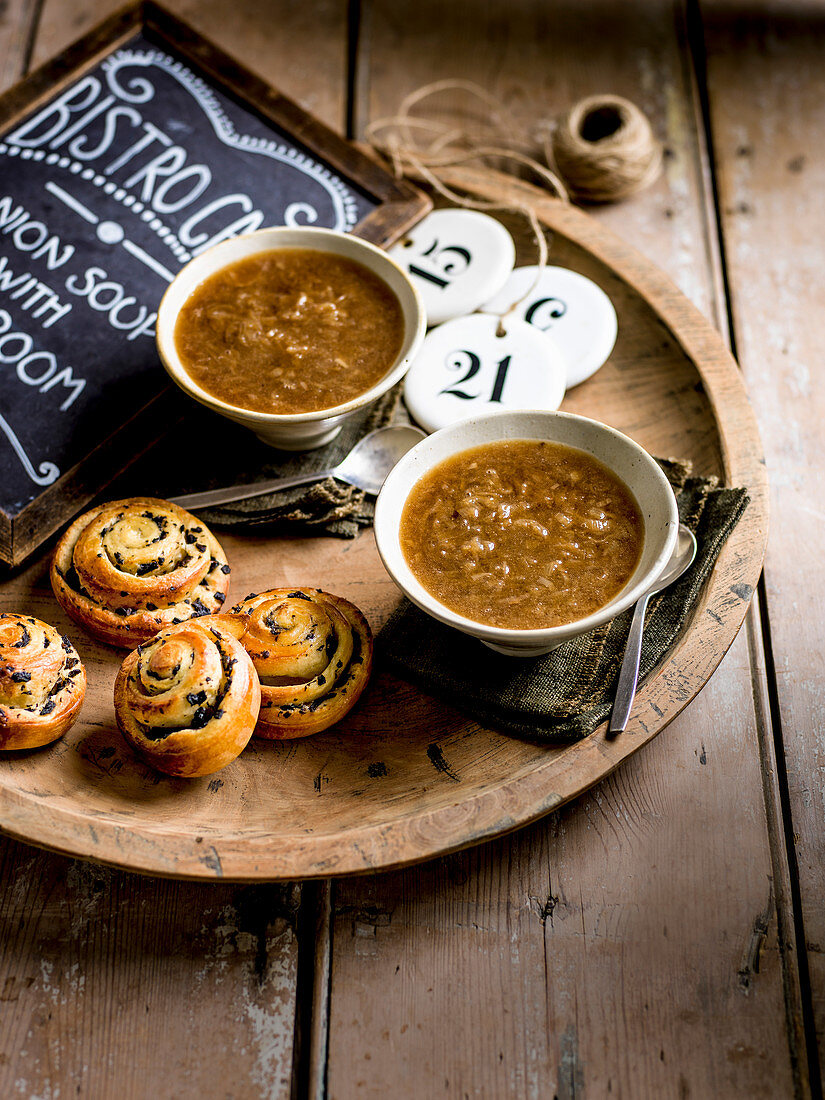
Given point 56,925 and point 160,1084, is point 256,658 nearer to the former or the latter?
point 56,925

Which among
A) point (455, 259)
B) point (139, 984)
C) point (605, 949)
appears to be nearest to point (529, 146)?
point (455, 259)

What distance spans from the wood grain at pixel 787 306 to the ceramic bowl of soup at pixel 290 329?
1.20 m

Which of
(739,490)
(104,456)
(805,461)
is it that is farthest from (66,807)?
(805,461)

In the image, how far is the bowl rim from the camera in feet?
7.91

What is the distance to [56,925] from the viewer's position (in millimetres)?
2104

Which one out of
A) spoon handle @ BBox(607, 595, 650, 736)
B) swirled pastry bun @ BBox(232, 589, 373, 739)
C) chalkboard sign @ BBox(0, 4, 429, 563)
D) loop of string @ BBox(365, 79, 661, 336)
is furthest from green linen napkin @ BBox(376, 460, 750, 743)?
loop of string @ BBox(365, 79, 661, 336)

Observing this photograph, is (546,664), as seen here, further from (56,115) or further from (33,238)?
(56,115)

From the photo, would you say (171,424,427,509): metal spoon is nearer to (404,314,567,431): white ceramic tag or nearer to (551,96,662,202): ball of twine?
(404,314,567,431): white ceramic tag

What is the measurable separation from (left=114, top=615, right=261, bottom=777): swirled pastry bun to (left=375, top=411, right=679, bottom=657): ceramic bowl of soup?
1.37 feet

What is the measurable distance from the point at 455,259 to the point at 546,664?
137cm

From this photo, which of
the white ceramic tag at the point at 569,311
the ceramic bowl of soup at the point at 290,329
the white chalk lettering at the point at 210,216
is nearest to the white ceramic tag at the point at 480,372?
the white ceramic tag at the point at 569,311

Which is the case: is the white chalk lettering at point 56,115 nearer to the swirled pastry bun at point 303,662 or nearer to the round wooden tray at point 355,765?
the round wooden tray at point 355,765

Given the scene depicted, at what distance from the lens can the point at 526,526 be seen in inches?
85.1

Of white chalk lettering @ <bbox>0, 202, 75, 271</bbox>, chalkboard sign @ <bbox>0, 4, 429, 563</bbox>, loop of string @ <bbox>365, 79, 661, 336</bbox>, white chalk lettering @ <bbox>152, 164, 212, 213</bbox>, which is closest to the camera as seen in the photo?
chalkboard sign @ <bbox>0, 4, 429, 563</bbox>
